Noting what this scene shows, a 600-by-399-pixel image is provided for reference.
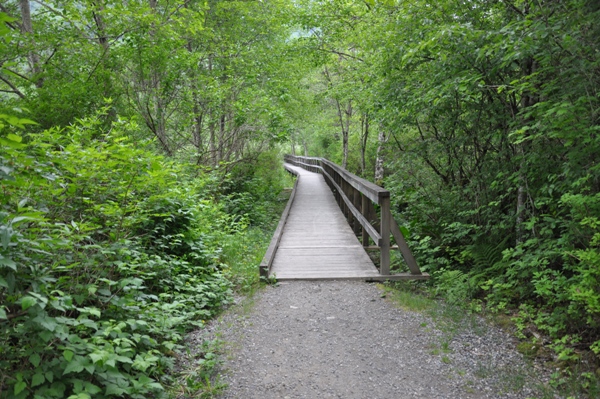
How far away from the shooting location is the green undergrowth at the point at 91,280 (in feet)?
7.90

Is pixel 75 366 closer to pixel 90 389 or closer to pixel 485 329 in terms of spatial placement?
pixel 90 389

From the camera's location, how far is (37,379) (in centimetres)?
234

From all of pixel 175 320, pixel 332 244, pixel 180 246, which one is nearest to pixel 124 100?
pixel 180 246

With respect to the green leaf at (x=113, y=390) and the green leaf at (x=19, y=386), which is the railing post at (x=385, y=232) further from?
the green leaf at (x=19, y=386)

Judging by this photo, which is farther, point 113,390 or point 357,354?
point 357,354

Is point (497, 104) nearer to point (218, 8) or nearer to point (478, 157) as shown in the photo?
point (478, 157)

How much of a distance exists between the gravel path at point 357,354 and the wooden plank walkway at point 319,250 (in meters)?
0.87

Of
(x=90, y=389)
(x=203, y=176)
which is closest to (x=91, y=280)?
(x=90, y=389)

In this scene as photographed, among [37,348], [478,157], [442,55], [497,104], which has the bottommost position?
[37,348]

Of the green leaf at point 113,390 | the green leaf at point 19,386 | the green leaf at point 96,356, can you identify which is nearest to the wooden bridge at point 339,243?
the green leaf at point 113,390

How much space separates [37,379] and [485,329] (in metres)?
3.99

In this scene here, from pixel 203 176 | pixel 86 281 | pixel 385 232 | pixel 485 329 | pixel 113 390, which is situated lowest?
pixel 485 329

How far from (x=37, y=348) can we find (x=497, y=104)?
607cm

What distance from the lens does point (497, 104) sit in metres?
5.84
